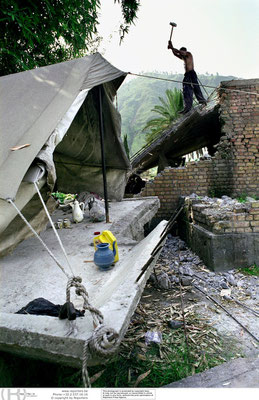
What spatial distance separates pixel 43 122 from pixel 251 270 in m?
3.58

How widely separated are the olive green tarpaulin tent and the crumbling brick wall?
282cm

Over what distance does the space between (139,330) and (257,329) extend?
122 centimetres

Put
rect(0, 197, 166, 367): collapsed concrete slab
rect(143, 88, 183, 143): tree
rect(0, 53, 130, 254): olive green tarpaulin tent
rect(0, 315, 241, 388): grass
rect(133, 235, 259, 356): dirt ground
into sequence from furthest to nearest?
rect(143, 88, 183, 143): tree
rect(133, 235, 259, 356): dirt ground
rect(0, 53, 130, 254): olive green tarpaulin tent
rect(0, 315, 241, 388): grass
rect(0, 197, 166, 367): collapsed concrete slab

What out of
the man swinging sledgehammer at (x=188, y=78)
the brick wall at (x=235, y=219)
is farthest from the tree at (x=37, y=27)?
the brick wall at (x=235, y=219)

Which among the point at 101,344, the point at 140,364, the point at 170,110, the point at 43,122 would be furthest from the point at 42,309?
the point at 170,110

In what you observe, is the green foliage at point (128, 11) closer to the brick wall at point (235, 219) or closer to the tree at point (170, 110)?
the brick wall at point (235, 219)

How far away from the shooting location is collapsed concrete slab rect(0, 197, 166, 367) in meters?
1.04

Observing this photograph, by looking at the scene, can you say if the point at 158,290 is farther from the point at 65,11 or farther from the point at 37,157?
the point at 65,11

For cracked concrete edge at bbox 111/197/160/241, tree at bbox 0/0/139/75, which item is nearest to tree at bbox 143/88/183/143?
tree at bbox 0/0/139/75

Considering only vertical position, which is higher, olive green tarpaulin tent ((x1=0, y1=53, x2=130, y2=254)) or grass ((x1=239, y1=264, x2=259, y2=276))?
olive green tarpaulin tent ((x1=0, y1=53, x2=130, y2=254))

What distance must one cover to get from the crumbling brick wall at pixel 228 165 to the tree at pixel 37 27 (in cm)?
356

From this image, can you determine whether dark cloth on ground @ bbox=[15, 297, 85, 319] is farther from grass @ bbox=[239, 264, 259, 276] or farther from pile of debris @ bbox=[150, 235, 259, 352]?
grass @ bbox=[239, 264, 259, 276]

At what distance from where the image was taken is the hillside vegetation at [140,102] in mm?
41250

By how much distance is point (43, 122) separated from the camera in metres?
1.87
